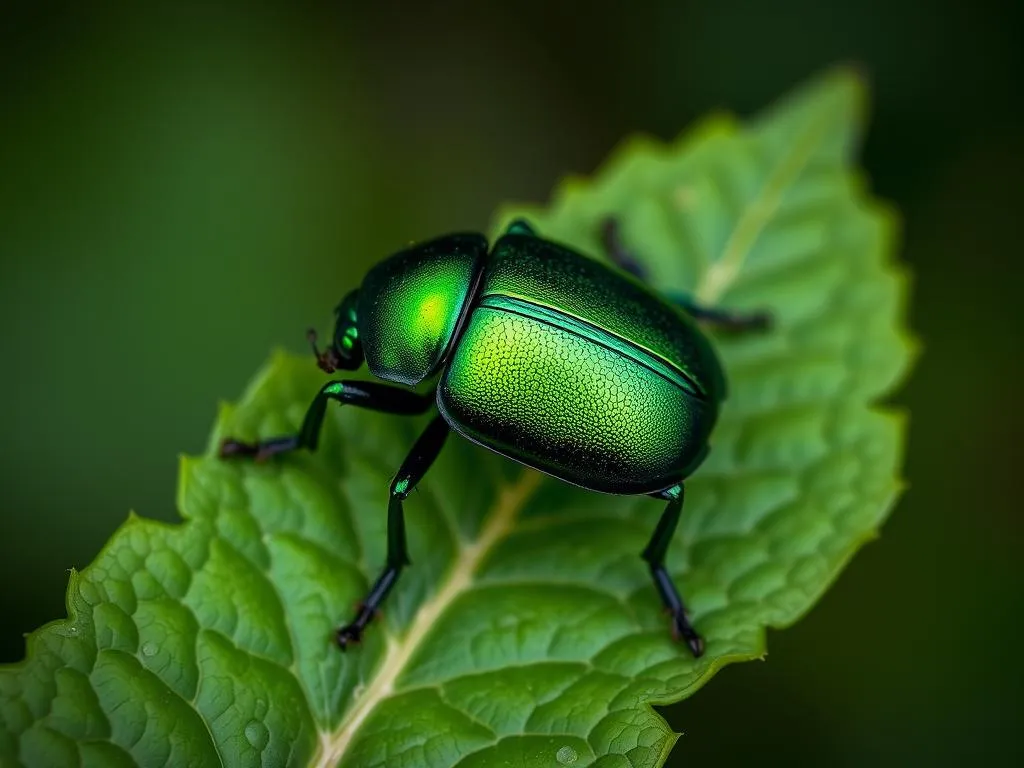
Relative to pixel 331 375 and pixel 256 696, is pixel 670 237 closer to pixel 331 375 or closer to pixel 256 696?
pixel 331 375

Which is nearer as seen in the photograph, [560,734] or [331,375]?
[560,734]

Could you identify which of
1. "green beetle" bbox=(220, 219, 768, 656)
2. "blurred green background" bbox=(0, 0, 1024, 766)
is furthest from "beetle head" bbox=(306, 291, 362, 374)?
"blurred green background" bbox=(0, 0, 1024, 766)

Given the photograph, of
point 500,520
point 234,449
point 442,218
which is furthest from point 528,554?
point 442,218

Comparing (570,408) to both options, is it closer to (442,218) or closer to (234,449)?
(234,449)

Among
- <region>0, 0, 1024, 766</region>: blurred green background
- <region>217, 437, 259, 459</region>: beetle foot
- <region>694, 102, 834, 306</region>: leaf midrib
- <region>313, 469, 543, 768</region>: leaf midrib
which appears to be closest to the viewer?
<region>313, 469, 543, 768</region>: leaf midrib

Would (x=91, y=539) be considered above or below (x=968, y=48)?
below

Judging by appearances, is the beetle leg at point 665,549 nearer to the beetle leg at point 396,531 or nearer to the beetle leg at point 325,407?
the beetle leg at point 396,531

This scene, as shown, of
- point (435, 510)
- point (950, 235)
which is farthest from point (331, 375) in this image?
point (950, 235)

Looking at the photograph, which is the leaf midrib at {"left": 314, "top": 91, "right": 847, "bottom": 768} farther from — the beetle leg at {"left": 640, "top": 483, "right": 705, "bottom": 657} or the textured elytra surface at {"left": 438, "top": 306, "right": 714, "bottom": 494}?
the beetle leg at {"left": 640, "top": 483, "right": 705, "bottom": 657}
